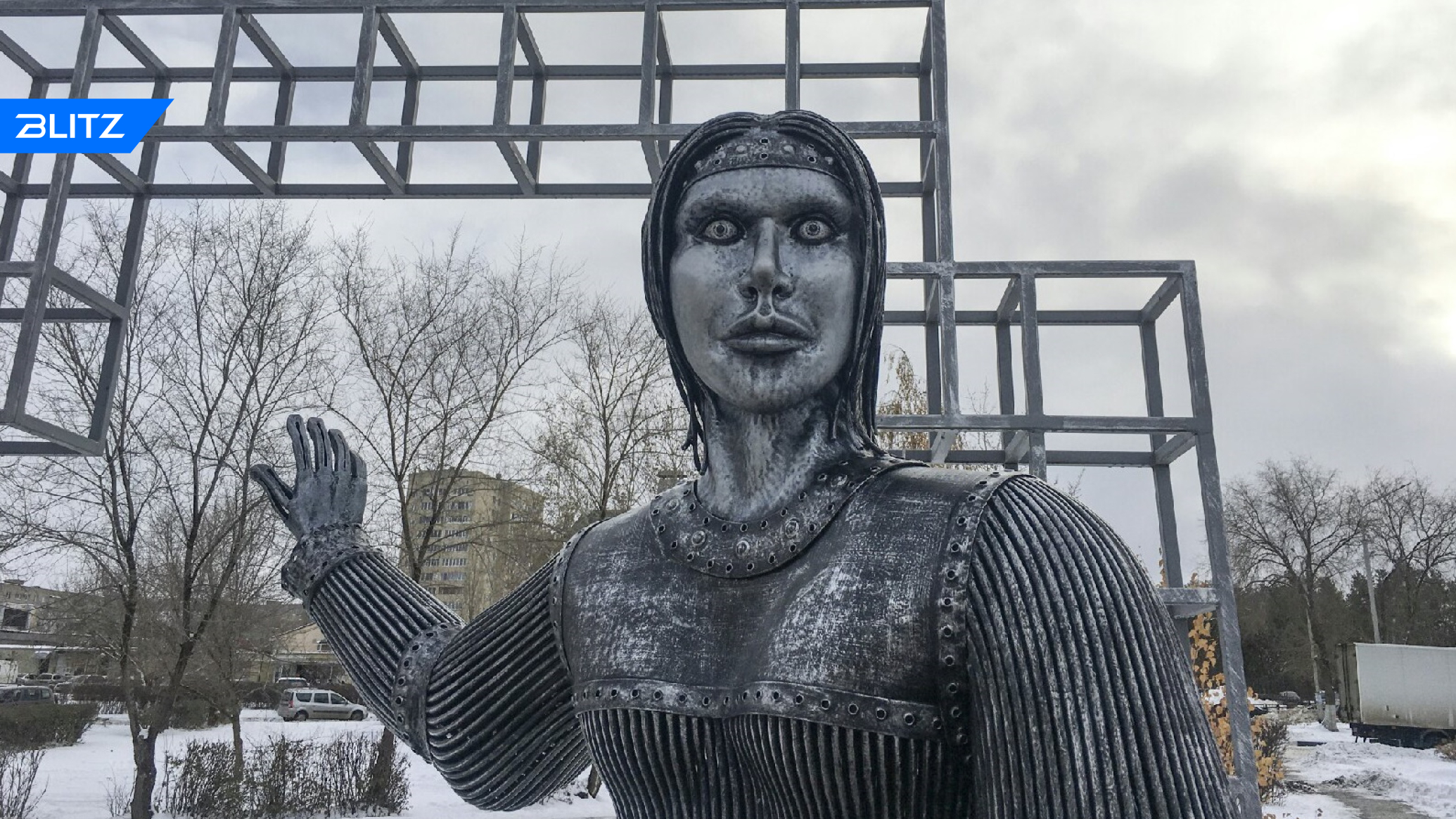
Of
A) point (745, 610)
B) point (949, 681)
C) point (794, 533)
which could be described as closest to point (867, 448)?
point (794, 533)

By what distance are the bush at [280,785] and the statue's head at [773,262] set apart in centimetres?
1533

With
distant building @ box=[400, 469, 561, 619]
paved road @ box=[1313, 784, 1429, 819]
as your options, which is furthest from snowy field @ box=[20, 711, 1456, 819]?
distant building @ box=[400, 469, 561, 619]

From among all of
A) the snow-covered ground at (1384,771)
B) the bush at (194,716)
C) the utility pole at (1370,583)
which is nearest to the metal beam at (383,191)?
the snow-covered ground at (1384,771)

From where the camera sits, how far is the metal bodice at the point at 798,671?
1407mm

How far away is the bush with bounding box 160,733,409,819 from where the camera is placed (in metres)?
14.4

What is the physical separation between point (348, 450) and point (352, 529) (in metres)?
0.21

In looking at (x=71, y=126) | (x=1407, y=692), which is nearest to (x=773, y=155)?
(x=71, y=126)

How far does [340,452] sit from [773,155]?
1.33m

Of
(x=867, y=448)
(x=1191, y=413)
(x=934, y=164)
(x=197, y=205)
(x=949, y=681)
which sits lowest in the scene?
(x=949, y=681)

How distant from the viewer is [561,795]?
17125 millimetres

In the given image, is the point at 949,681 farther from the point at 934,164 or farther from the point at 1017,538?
the point at 934,164

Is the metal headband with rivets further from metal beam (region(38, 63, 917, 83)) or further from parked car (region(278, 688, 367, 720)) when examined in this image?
parked car (region(278, 688, 367, 720))

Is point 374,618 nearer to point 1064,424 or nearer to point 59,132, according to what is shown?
point 1064,424

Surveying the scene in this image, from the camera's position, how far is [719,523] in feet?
5.67
